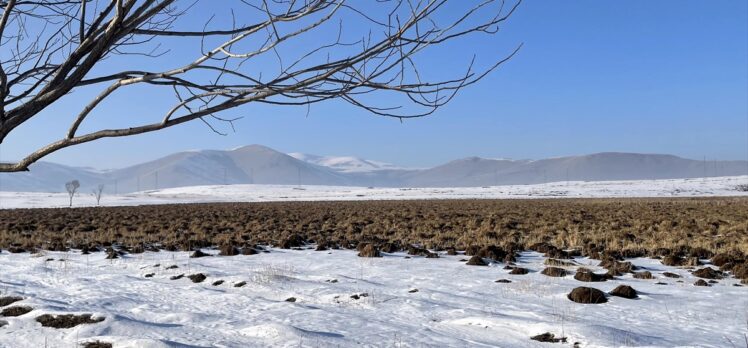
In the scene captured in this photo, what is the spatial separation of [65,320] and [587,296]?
19.8 ft

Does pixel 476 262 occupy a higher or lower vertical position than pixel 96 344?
higher

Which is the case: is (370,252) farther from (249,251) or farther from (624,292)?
(624,292)

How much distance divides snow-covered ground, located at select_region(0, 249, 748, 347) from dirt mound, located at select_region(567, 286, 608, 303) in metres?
0.12

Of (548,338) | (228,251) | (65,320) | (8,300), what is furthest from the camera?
(228,251)

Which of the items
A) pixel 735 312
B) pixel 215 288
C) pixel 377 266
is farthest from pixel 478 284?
pixel 215 288

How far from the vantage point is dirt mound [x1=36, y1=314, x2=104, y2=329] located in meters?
6.15

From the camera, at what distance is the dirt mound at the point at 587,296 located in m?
7.07

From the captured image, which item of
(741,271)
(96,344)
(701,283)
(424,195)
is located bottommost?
(96,344)

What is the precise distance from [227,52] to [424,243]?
1189 cm

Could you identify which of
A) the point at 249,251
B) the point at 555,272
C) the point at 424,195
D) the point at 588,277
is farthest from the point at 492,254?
the point at 424,195

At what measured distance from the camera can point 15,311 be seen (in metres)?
6.73

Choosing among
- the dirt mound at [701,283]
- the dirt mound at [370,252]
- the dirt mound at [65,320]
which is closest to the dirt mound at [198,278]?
the dirt mound at [65,320]

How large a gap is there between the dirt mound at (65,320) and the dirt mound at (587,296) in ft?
18.2

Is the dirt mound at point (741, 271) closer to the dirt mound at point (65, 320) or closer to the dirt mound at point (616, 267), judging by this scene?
the dirt mound at point (616, 267)
